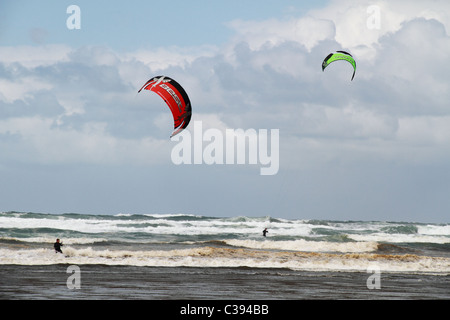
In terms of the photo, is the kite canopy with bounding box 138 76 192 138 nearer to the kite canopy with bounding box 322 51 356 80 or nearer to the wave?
the wave

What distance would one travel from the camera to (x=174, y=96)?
21328 mm

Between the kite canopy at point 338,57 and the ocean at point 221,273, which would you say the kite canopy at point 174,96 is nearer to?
the ocean at point 221,273

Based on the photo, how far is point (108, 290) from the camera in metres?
14.5
